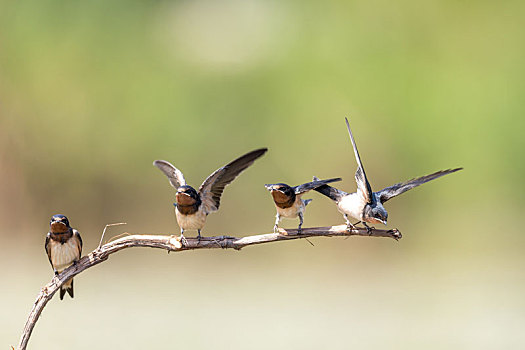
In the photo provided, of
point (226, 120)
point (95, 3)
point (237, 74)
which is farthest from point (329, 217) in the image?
point (95, 3)

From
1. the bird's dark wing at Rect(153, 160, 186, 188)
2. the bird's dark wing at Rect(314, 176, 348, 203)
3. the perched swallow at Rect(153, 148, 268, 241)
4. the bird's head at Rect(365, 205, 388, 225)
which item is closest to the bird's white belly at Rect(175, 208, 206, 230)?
the perched swallow at Rect(153, 148, 268, 241)

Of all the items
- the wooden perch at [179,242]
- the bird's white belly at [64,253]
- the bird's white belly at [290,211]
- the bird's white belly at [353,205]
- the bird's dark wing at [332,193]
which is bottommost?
the wooden perch at [179,242]

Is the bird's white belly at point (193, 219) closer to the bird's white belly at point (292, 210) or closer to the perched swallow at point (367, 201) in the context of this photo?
the bird's white belly at point (292, 210)

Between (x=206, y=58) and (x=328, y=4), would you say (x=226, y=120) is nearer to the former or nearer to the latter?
(x=206, y=58)

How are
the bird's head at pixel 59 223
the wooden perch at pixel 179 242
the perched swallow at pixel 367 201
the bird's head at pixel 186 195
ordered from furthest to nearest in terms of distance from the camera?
the bird's head at pixel 59 223, the bird's head at pixel 186 195, the perched swallow at pixel 367 201, the wooden perch at pixel 179 242

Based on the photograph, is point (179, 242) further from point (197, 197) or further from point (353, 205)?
point (353, 205)

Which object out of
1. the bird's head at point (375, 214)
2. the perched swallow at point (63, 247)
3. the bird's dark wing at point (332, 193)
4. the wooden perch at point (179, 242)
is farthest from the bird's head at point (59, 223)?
the bird's head at point (375, 214)
